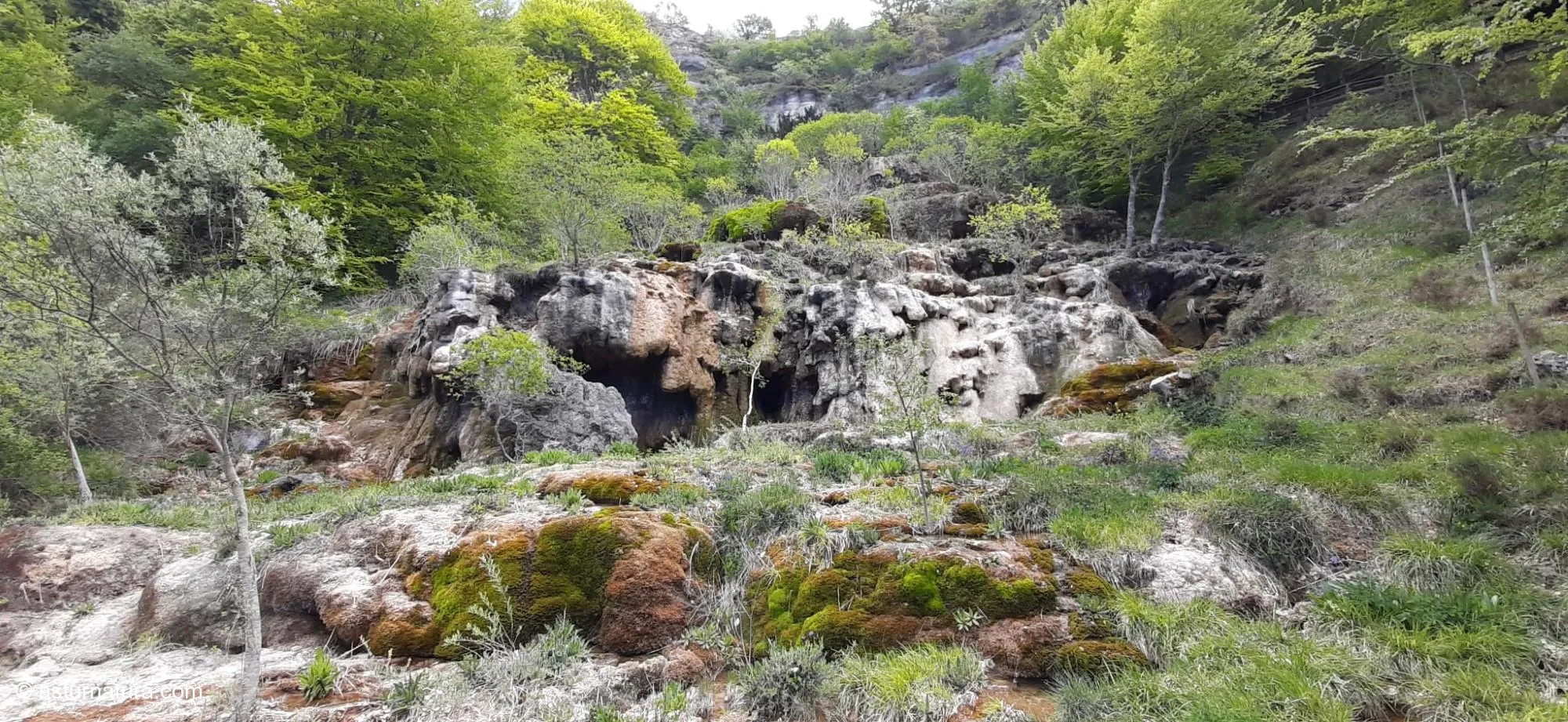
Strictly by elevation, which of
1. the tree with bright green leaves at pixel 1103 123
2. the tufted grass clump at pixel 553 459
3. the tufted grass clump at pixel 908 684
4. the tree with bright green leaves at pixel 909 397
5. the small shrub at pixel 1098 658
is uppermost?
the tree with bright green leaves at pixel 1103 123

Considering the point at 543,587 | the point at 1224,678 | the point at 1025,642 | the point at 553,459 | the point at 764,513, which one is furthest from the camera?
the point at 553,459

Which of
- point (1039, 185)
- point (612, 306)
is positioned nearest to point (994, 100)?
point (1039, 185)

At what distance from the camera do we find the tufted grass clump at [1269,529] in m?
5.69

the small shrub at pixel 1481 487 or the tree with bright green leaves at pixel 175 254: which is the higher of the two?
the tree with bright green leaves at pixel 175 254

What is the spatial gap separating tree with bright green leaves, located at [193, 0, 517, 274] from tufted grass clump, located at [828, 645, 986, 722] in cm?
2090

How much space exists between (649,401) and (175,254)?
433 inches

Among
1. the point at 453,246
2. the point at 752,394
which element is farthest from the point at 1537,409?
Result: the point at 453,246

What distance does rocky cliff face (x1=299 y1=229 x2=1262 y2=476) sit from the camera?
14.5 meters

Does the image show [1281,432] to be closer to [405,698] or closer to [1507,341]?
[1507,341]

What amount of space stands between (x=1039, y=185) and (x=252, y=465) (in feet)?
96.8

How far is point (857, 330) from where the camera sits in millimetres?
17156

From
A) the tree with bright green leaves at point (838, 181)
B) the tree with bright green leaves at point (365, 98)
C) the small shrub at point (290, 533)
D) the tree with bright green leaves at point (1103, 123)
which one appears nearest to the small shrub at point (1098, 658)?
the small shrub at point (290, 533)

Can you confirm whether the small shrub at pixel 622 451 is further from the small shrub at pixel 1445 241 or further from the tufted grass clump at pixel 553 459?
the small shrub at pixel 1445 241

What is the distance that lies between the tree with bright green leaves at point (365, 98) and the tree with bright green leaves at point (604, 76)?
15.5 ft
